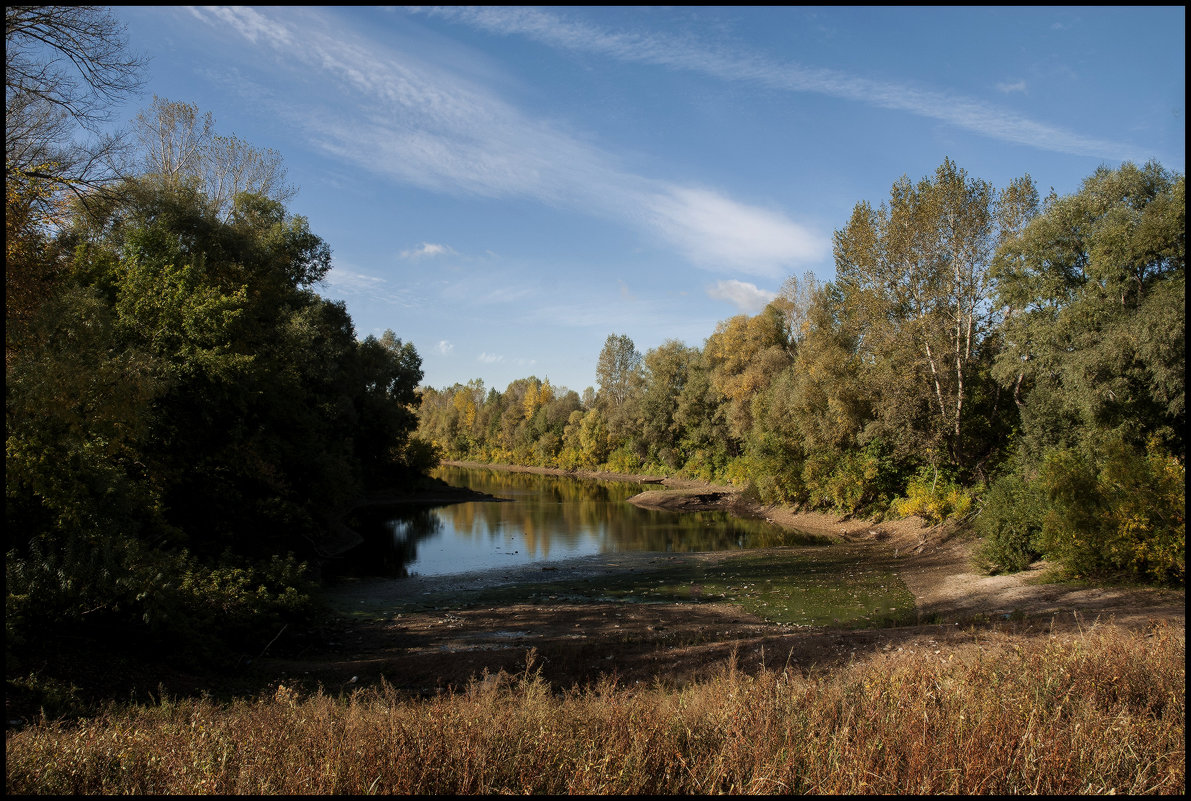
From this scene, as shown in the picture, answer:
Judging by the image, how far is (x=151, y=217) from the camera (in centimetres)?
2475

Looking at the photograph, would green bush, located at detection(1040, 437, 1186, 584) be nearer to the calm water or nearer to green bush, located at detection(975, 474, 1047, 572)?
green bush, located at detection(975, 474, 1047, 572)

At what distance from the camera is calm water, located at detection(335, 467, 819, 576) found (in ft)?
99.2

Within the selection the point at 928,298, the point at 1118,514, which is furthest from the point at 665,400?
the point at 1118,514

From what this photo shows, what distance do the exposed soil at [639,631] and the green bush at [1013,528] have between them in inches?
31.7

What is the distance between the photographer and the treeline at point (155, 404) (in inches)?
454

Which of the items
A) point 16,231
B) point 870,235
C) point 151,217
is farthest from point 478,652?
point 870,235

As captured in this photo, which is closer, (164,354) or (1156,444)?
(1156,444)

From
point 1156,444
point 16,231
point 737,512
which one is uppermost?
point 16,231

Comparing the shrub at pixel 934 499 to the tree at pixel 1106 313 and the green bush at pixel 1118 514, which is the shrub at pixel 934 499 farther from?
the green bush at pixel 1118 514

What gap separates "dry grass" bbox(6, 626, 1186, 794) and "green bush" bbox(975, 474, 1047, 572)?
1521 cm

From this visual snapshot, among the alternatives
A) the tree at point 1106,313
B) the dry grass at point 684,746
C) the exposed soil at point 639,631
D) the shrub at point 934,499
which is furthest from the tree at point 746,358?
the dry grass at point 684,746

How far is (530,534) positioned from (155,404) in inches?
886

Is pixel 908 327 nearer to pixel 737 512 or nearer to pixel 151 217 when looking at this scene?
pixel 737 512

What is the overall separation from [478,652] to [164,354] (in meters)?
15.5
